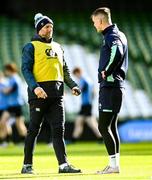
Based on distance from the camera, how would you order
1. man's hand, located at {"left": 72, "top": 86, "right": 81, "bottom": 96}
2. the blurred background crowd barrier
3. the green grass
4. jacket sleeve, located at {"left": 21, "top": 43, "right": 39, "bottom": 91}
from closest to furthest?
the green grass, jacket sleeve, located at {"left": 21, "top": 43, "right": 39, "bottom": 91}, man's hand, located at {"left": 72, "top": 86, "right": 81, "bottom": 96}, the blurred background crowd barrier

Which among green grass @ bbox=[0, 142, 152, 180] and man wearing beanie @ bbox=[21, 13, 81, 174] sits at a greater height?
→ man wearing beanie @ bbox=[21, 13, 81, 174]

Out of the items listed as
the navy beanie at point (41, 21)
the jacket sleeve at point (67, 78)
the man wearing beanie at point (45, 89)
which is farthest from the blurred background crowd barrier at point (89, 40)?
the navy beanie at point (41, 21)

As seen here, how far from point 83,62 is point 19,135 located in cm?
754

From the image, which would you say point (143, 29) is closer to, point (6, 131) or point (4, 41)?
point (4, 41)

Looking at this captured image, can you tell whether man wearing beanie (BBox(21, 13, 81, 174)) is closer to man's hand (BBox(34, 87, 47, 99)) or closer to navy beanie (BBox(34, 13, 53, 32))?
navy beanie (BBox(34, 13, 53, 32))

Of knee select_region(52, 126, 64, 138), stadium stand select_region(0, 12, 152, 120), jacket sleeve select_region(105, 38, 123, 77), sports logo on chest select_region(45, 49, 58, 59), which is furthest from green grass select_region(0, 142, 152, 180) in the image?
stadium stand select_region(0, 12, 152, 120)

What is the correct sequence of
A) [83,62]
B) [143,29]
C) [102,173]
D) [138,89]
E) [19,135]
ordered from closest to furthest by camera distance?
[102,173]
[19,135]
[138,89]
[83,62]
[143,29]

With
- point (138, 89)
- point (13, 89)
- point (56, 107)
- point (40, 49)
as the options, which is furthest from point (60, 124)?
point (138, 89)

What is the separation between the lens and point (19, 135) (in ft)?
82.0

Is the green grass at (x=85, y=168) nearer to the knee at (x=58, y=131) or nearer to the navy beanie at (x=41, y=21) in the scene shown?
the knee at (x=58, y=131)

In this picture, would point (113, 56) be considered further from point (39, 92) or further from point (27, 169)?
A: point (27, 169)

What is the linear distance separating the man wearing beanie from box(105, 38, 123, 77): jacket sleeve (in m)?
0.82

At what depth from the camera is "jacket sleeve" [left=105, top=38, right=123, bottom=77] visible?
11.8 m

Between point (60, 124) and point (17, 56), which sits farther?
point (17, 56)
